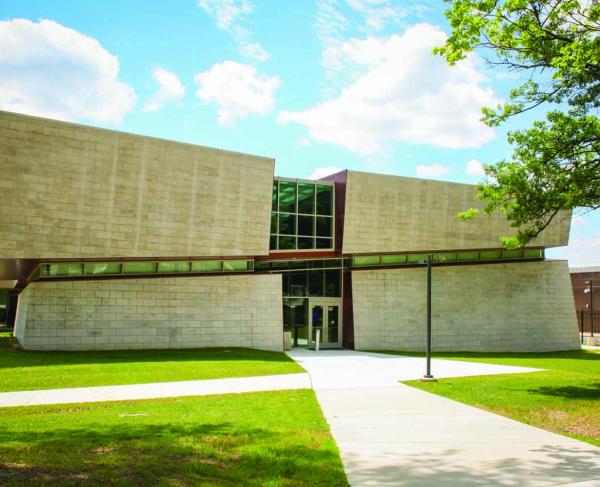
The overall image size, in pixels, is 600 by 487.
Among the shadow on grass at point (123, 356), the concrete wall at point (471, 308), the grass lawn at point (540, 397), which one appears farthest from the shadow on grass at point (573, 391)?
the concrete wall at point (471, 308)

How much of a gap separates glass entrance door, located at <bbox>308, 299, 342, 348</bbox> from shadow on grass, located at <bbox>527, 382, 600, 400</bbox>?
16.3 m

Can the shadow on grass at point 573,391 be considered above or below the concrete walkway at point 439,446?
above

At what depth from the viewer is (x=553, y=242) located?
3347 cm

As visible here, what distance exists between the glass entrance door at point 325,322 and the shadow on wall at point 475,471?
22.6 m

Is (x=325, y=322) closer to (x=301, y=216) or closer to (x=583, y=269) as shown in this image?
(x=301, y=216)

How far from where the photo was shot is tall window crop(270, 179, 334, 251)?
28516 mm

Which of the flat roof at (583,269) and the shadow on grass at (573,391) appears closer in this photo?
the shadow on grass at (573,391)

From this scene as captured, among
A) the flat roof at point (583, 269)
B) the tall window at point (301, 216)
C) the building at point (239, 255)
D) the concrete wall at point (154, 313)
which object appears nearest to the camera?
the building at point (239, 255)

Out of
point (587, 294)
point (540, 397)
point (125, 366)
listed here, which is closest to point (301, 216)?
point (125, 366)

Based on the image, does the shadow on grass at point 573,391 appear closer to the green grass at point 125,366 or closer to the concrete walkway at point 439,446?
the concrete walkway at point 439,446

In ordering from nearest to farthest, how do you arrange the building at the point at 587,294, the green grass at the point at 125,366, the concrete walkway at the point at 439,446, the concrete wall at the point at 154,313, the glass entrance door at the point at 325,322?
1. the concrete walkway at the point at 439,446
2. the green grass at the point at 125,366
3. the concrete wall at the point at 154,313
4. the glass entrance door at the point at 325,322
5. the building at the point at 587,294

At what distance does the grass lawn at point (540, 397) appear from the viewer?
32.3 ft

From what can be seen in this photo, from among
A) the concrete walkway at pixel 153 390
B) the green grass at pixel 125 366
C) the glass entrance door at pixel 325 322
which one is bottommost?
the concrete walkway at pixel 153 390

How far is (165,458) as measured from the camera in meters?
6.69
